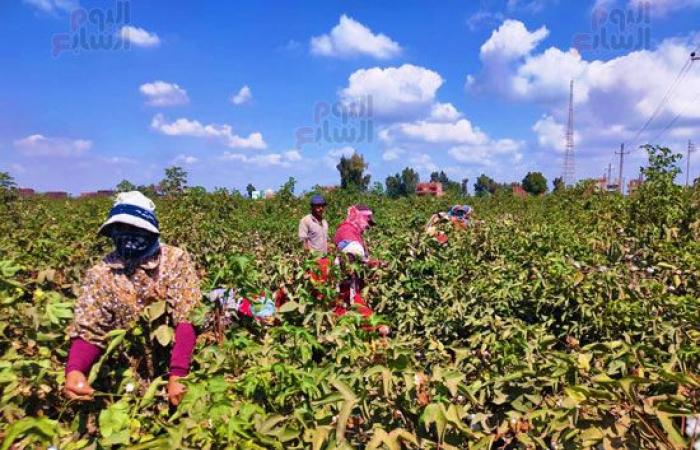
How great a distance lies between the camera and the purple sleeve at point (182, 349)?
187cm

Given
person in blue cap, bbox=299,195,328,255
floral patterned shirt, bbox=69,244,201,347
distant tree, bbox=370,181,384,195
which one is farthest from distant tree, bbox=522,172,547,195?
floral patterned shirt, bbox=69,244,201,347

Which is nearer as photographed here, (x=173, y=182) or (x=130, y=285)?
(x=130, y=285)

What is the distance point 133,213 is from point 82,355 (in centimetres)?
58

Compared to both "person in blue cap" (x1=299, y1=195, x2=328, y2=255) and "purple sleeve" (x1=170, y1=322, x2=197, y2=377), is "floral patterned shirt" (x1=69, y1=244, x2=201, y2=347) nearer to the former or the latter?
"purple sleeve" (x1=170, y1=322, x2=197, y2=377)

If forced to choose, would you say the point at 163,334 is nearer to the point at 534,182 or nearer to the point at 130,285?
the point at 130,285

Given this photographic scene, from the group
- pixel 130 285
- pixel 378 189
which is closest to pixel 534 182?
pixel 378 189

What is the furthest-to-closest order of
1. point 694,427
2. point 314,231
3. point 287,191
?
point 287,191, point 314,231, point 694,427

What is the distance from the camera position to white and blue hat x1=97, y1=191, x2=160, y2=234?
6.58 feet

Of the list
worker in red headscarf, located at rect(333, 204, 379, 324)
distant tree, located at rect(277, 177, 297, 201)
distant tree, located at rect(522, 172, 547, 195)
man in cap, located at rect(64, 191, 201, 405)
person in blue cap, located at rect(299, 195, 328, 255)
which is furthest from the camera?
distant tree, located at rect(522, 172, 547, 195)

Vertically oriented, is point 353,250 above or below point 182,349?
above

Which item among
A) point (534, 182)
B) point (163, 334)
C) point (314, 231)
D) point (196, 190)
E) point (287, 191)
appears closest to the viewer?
point (163, 334)

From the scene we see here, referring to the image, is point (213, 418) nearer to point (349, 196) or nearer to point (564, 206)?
point (564, 206)

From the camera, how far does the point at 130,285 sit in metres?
2.09

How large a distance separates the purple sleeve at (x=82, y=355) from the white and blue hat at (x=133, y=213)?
17.6 inches
